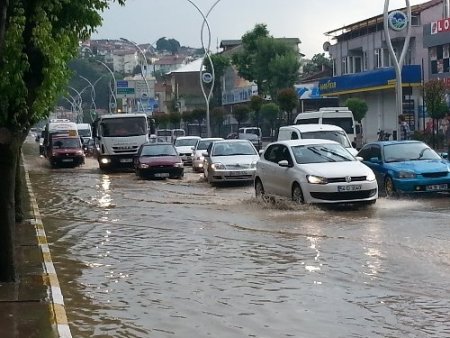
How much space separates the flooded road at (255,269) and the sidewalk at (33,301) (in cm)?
24

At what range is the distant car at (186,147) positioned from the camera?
1665 inches

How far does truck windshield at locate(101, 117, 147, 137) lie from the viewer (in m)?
39.3

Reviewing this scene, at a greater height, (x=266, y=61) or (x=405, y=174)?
(x=266, y=61)

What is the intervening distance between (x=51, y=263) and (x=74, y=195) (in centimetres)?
1382

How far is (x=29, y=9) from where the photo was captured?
944 cm

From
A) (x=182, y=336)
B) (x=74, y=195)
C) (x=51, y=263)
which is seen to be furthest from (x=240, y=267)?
(x=74, y=195)

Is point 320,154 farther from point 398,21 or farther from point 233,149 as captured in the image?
point 398,21

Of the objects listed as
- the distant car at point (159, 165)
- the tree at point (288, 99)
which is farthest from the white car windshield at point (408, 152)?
the tree at point (288, 99)

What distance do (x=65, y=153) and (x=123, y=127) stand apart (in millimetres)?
6174

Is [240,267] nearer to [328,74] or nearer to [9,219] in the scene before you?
[9,219]

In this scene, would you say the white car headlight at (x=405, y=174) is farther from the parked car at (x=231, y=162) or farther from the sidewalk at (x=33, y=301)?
the sidewalk at (x=33, y=301)

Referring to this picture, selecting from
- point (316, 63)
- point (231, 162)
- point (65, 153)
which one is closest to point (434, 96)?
Result: point (231, 162)

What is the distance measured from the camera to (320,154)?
62.7 ft

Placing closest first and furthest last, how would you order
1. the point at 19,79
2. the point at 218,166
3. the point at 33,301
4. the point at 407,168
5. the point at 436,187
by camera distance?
the point at 33,301 → the point at 19,79 → the point at 436,187 → the point at 407,168 → the point at 218,166
